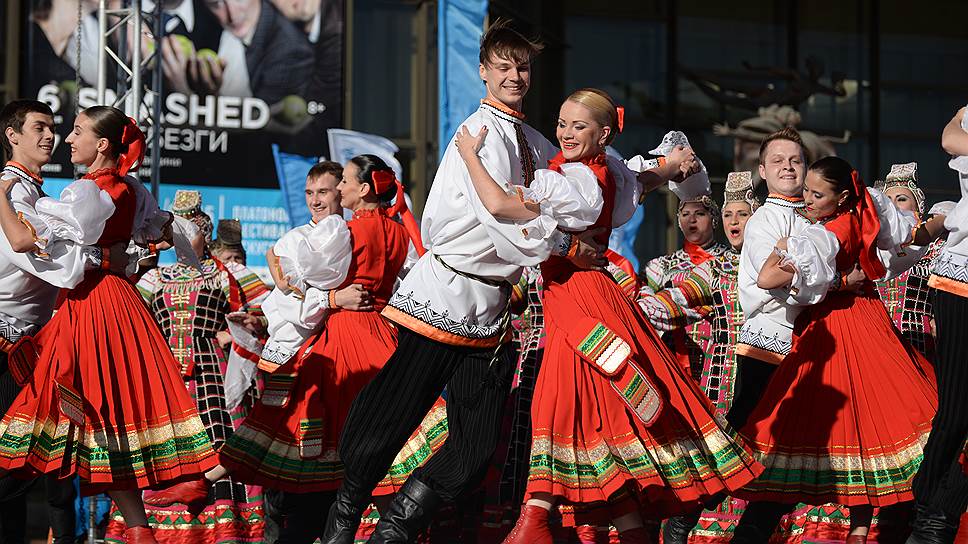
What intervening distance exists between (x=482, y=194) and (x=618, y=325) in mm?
658

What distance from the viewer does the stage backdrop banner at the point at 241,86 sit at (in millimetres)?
11594

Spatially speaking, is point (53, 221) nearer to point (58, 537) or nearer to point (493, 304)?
point (58, 537)

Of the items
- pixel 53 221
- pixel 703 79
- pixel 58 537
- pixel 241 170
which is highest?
pixel 703 79

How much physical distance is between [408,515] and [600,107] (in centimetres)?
143

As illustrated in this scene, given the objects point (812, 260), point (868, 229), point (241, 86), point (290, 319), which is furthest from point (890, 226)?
point (241, 86)

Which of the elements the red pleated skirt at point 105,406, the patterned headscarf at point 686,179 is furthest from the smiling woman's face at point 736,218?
the red pleated skirt at point 105,406

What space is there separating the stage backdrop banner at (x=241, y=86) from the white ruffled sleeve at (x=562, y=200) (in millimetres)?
7857

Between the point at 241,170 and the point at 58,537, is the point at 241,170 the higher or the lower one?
the higher one

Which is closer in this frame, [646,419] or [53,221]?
[646,419]

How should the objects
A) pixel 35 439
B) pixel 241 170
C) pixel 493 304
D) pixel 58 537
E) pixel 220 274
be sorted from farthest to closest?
pixel 241 170
pixel 220 274
pixel 58 537
pixel 35 439
pixel 493 304

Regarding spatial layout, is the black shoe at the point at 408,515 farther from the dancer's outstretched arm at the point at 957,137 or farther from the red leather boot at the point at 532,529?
the dancer's outstretched arm at the point at 957,137

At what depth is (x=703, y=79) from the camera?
14.8m

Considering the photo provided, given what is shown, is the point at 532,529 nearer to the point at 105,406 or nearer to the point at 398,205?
the point at 105,406

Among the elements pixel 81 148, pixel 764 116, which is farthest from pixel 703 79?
pixel 81 148
